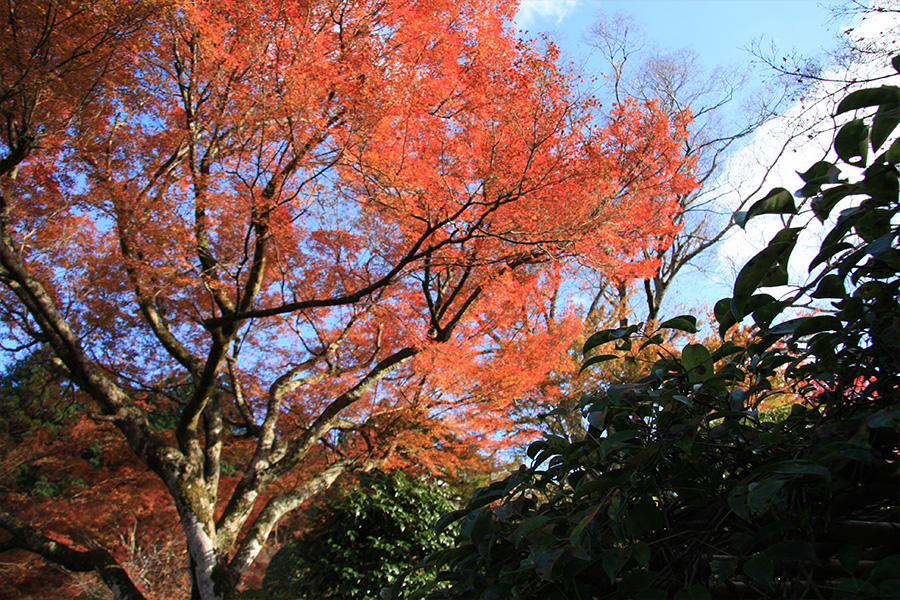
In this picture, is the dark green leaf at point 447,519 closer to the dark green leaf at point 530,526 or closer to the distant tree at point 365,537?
the dark green leaf at point 530,526

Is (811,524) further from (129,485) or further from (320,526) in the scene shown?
(129,485)

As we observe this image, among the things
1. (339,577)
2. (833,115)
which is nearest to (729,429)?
(833,115)

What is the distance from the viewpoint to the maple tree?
563 cm

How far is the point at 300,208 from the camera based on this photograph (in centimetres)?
666

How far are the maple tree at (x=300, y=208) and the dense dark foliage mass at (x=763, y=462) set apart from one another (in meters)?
4.63

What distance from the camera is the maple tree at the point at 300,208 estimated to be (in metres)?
5.63

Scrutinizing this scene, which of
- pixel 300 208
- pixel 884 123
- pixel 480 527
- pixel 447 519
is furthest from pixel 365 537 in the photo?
pixel 884 123

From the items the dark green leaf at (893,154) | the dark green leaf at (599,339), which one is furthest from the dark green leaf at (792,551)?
the dark green leaf at (893,154)

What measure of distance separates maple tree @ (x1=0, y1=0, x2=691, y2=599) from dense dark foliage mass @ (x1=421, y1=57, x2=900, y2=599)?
4.63 metres

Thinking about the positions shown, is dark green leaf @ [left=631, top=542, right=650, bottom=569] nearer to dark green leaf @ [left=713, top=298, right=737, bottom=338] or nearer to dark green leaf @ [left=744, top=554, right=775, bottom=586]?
dark green leaf @ [left=744, top=554, right=775, bottom=586]

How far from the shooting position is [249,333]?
28.3 feet

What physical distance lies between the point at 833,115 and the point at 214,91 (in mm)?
6809

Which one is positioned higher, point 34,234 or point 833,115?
point 34,234

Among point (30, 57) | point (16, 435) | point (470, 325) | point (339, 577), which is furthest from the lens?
point (16, 435)
